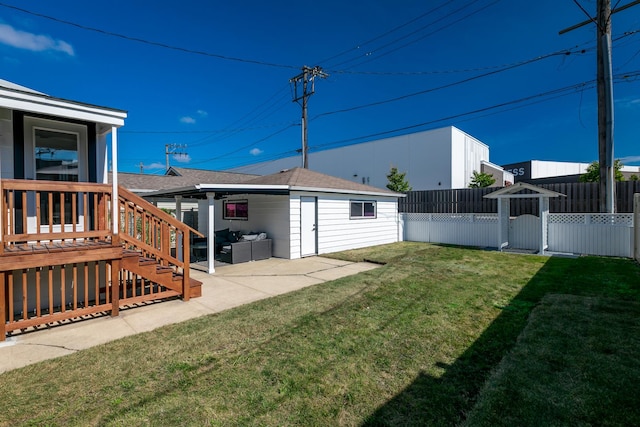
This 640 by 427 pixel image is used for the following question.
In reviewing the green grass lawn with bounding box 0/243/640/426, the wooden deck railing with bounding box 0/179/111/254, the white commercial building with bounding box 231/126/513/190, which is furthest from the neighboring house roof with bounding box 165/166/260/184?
the green grass lawn with bounding box 0/243/640/426

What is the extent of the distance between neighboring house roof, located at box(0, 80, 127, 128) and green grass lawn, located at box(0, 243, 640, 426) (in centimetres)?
338

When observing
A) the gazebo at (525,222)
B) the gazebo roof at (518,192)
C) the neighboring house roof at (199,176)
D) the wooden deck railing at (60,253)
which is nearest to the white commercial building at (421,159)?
the gazebo at (525,222)

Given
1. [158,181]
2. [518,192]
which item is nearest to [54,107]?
[158,181]

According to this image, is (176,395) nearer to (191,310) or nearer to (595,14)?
(191,310)

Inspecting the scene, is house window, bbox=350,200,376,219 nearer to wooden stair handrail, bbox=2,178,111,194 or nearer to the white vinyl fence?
the white vinyl fence

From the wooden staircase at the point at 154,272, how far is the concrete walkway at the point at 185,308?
23 cm

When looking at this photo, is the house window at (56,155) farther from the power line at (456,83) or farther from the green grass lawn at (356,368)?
the power line at (456,83)

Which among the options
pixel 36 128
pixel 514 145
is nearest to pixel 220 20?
pixel 36 128

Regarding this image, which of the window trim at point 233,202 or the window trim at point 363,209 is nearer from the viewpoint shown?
the window trim at point 233,202

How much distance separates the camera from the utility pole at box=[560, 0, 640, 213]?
898 cm

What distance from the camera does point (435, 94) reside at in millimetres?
15469

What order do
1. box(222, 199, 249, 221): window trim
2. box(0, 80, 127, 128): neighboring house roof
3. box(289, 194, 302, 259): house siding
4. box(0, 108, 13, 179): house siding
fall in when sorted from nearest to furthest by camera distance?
box(0, 80, 127, 128): neighboring house roof, box(0, 108, 13, 179): house siding, box(289, 194, 302, 259): house siding, box(222, 199, 249, 221): window trim

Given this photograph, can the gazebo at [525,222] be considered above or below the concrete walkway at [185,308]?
above

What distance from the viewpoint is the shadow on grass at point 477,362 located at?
7.55 feet
